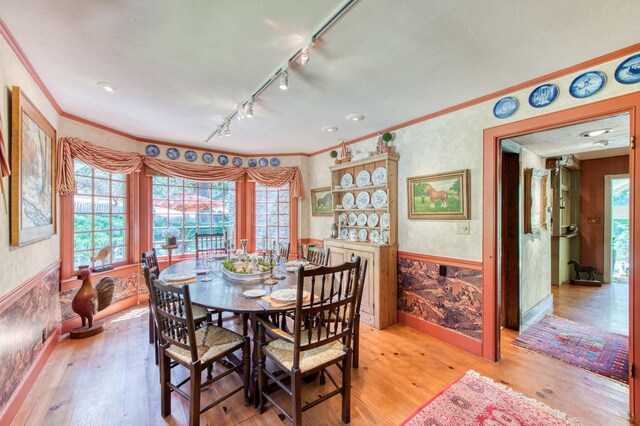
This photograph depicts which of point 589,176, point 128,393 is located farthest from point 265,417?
point 589,176

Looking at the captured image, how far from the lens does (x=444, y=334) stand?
2840 mm

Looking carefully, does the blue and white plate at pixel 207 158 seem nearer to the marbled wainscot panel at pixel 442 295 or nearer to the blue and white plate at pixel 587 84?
the marbled wainscot panel at pixel 442 295

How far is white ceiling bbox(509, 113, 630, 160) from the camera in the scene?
247 centimetres

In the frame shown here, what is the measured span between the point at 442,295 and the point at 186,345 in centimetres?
251

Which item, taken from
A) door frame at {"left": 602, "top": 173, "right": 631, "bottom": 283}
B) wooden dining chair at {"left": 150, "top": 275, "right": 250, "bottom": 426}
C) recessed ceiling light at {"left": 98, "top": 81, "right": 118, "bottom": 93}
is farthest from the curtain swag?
door frame at {"left": 602, "top": 173, "right": 631, "bottom": 283}

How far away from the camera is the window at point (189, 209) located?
414 centimetres

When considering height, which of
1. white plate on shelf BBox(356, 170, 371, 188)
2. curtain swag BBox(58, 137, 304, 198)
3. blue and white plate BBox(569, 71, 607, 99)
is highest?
blue and white plate BBox(569, 71, 607, 99)

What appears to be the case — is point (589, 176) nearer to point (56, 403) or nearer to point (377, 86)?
point (377, 86)

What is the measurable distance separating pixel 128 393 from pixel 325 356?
62.4 inches

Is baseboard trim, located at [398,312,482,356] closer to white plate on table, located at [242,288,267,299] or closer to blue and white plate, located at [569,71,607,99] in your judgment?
white plate on table, located at [242,288,267,299]

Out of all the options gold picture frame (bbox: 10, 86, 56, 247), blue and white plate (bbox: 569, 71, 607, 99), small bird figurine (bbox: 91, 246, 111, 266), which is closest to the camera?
gold picture frame (bbox: 10, 86, 56, 247)

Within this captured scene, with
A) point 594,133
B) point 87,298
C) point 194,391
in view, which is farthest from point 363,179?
point 87,298

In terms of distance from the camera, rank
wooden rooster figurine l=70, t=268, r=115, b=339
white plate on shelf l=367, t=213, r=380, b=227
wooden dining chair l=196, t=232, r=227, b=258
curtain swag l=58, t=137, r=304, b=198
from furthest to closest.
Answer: wooden dining chair l=196, t=232, r=227, b=258, white plate on shelf l=367, t=213, r=380, b=227, curtain swag l=58, t=137, r=304, b=198, wooden rooster figurine l=70, t=268, r=115, b=339

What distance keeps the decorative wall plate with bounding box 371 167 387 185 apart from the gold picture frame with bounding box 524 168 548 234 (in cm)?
173
